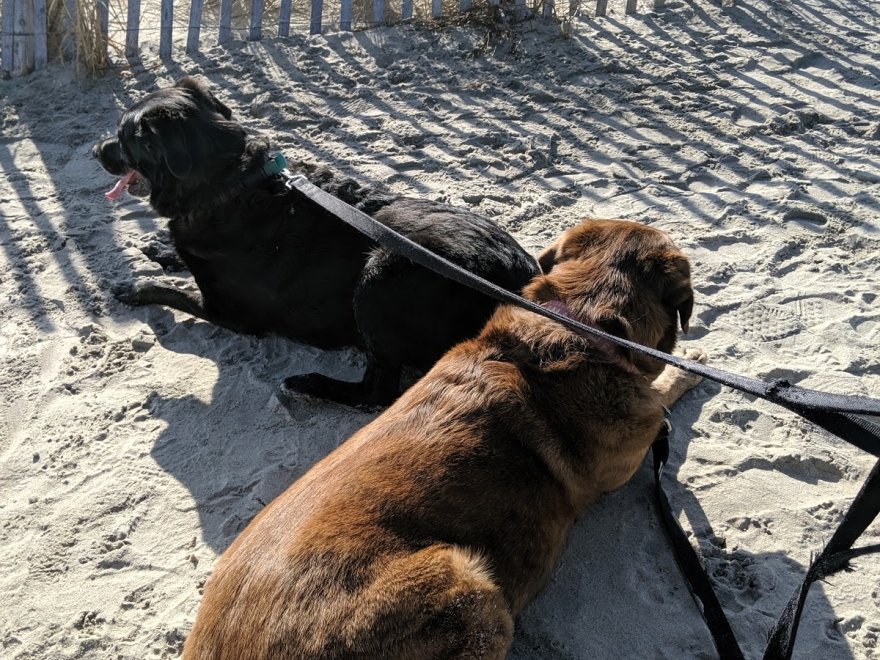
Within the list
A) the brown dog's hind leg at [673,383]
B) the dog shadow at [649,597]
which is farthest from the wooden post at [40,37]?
the dog shadow at [649,597]

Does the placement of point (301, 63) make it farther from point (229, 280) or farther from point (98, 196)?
point (229, 280)

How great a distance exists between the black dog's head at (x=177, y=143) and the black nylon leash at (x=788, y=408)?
1497mm

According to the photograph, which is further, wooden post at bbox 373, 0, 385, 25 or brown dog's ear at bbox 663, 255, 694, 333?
wooden post at bbox 373, 0, 385, 25

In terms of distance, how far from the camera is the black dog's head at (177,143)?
431 cm

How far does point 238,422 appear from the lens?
4035mm

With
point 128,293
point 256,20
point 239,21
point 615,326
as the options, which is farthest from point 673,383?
point 239,21

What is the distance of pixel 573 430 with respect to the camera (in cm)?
293

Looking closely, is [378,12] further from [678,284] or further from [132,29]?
[678,284]

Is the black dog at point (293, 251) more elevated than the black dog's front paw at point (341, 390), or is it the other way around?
the black dog at point (293, 251)

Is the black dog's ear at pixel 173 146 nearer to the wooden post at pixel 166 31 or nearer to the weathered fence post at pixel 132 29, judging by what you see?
the wooden post at pixel 166 31

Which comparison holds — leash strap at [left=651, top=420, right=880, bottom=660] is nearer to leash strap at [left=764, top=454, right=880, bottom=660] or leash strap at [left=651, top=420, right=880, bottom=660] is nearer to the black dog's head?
leash strap at [left=764, top=454, right=880, bottom=660]

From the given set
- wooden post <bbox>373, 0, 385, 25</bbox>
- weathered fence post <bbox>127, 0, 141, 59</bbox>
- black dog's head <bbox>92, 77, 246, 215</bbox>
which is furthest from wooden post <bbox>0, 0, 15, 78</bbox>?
black dog's head <bbox>92, 77, 246, 215</bbox>

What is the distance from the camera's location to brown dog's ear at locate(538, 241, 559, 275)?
3384 mm

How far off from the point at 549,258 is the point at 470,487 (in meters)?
1.26
